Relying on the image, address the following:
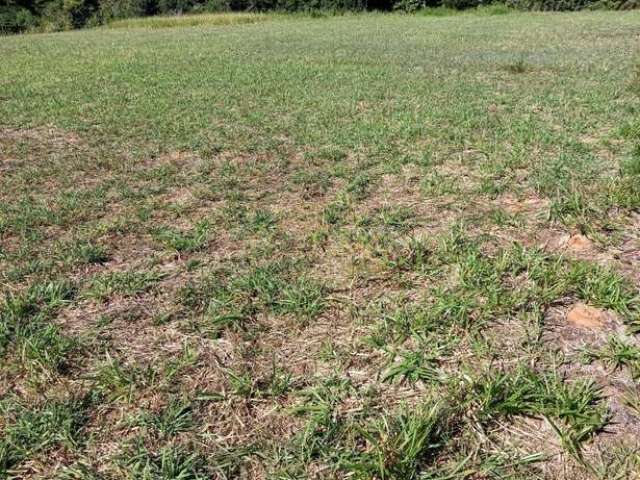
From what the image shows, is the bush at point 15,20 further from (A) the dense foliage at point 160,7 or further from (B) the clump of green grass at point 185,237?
(B) the clump of green grass at point 185,237

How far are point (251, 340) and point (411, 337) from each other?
1.84 ft

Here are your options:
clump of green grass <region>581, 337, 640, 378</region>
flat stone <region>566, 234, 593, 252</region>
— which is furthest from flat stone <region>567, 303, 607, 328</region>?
flat stone <region>566, 234, 593, 252</region>

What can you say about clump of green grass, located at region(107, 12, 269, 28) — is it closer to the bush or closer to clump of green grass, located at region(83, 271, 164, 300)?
the bush

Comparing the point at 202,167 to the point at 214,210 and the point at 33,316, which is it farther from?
the point at 33,316

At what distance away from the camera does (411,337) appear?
1694 millimetres

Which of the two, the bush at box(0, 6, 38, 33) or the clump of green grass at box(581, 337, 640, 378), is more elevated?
the bush at box(0, 6, 38, 33)

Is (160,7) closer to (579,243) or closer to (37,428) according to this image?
(579,243)

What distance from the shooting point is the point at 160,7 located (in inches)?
1175

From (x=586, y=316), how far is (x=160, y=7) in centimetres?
3343

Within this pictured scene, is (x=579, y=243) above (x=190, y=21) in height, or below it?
below

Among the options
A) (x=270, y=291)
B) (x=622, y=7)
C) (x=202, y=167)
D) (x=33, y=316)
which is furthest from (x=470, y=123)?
(x=622, y=7)

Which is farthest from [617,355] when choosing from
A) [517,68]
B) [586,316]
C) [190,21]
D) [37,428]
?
[190,21]

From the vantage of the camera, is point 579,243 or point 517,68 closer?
point 579,243

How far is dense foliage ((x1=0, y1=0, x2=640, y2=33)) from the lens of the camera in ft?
83.2
